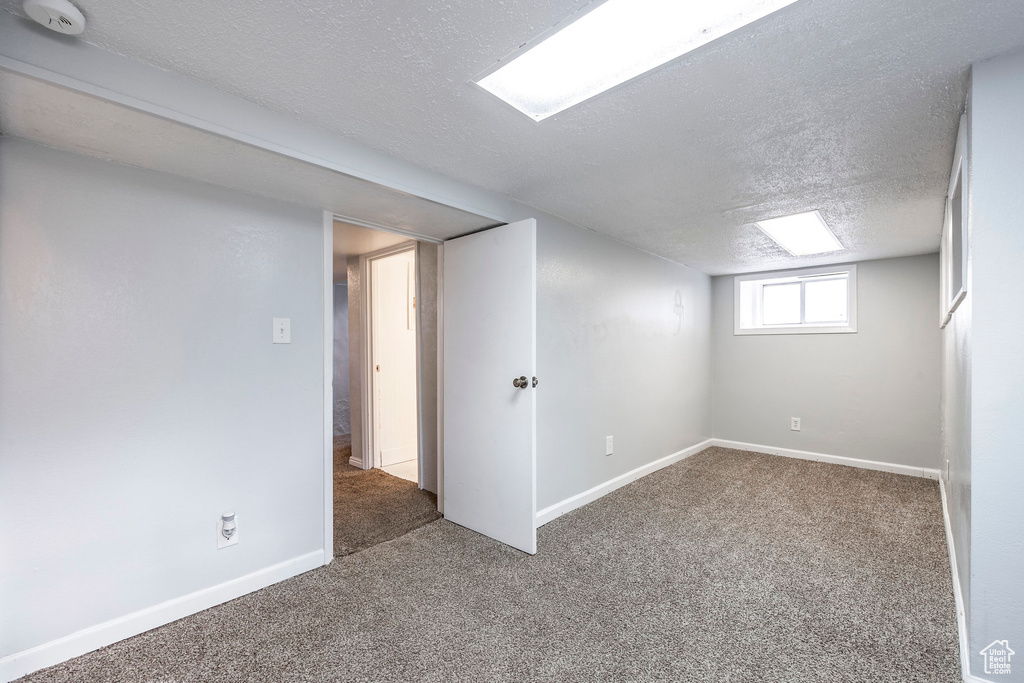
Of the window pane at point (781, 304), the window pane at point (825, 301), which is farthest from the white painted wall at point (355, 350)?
the window pane at point (825, 301)

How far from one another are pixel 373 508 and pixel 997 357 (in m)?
3.17

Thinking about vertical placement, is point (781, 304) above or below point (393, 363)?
above

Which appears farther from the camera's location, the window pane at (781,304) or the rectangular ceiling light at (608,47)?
the window pane at (781,304)

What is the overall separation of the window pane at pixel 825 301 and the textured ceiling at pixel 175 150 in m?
4.02

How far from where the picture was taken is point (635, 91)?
60.9 inches

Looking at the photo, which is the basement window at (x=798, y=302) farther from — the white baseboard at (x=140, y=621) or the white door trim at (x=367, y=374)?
the white baseboard at (x=140, y=621)

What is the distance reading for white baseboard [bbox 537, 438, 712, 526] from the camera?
2.95 meters

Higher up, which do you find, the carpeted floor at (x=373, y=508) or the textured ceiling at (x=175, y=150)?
the textured ceiling at (x=175, y=150)

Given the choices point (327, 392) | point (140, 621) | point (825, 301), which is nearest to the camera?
point (140, 621)

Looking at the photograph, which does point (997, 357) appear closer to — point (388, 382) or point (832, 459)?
point (832, 459)

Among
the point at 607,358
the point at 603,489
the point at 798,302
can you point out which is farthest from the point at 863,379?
the point at 603,489

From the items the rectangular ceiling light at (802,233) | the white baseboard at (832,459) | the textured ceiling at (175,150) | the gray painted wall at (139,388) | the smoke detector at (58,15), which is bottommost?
the white baseboard at (832,459)

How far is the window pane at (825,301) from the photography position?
4.45 metres

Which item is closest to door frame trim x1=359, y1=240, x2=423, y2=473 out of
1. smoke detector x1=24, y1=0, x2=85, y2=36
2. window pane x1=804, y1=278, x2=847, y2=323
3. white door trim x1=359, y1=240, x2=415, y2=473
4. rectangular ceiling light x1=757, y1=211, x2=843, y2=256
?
white door trim x1=359, y1=240, x2=415, y2=473
